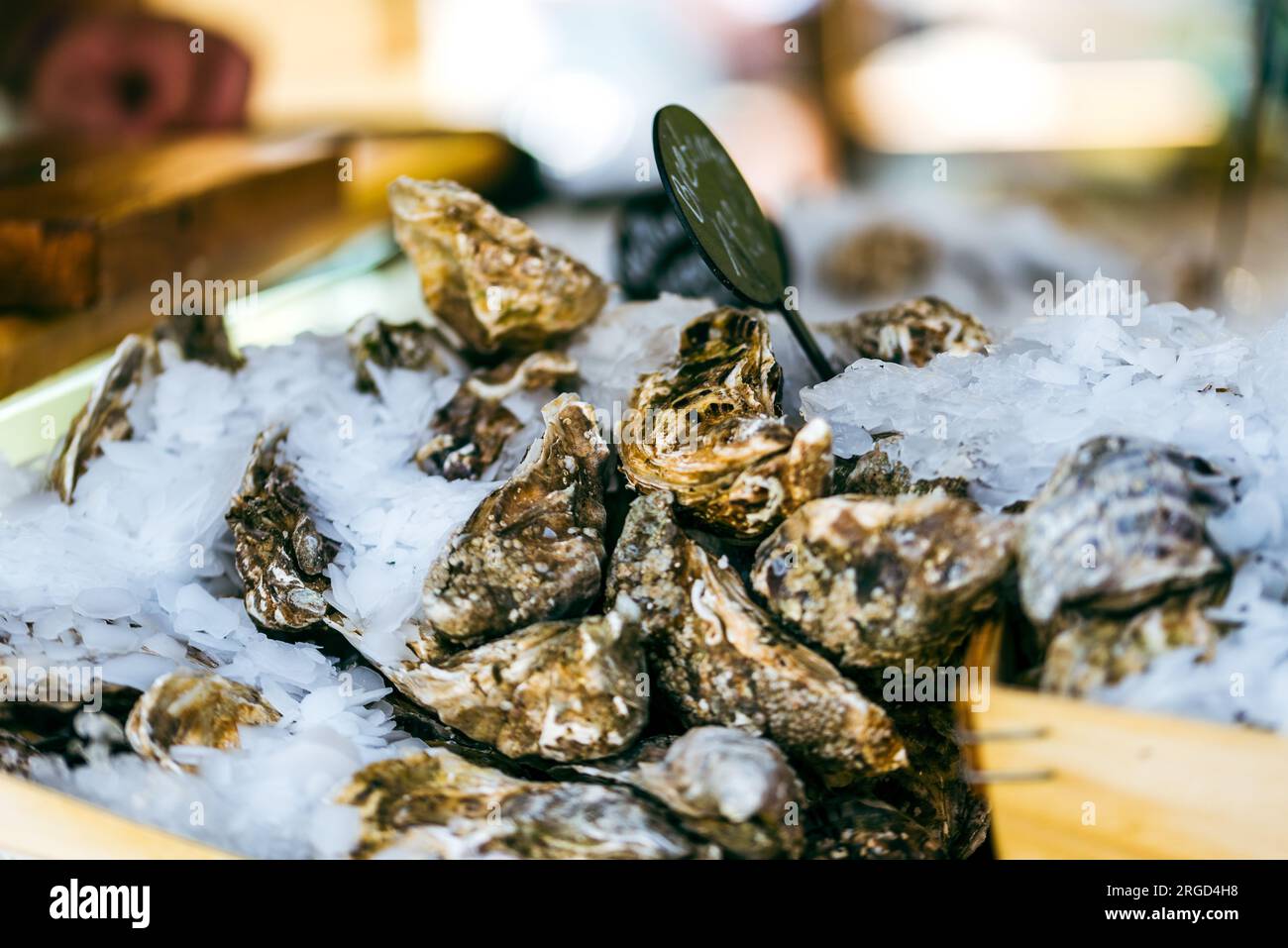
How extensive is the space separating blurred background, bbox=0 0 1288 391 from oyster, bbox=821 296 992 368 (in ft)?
2.12

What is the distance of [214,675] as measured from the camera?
0.86 meters

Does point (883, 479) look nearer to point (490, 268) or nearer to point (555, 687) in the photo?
point (555, 687)

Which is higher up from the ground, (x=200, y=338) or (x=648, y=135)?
(x=648, y=135)

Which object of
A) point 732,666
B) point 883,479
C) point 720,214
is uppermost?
point 720,214

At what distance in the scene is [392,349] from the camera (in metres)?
1.15

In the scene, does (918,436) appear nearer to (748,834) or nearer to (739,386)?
(739,386)

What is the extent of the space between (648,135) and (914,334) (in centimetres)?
194

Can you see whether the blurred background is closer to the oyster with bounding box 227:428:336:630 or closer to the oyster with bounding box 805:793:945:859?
the oyster with bounding box 227:428:336:630

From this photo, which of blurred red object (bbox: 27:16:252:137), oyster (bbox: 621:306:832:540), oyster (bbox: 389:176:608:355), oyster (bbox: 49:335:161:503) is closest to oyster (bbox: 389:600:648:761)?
oyster (bbox: 621:306:832:540)

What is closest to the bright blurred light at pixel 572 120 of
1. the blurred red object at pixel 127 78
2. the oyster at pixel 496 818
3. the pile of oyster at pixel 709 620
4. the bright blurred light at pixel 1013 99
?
the bright blurred light at pixel 1013 99

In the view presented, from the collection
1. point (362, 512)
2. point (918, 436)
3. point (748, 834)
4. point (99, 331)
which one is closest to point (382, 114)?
point (99, 331)

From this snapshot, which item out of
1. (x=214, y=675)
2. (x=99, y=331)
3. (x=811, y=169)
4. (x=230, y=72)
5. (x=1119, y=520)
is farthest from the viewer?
(x=811, y=169)

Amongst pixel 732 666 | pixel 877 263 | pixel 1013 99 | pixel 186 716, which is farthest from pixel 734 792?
pixel 1013 99

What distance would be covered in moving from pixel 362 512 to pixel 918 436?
21.2 inches
